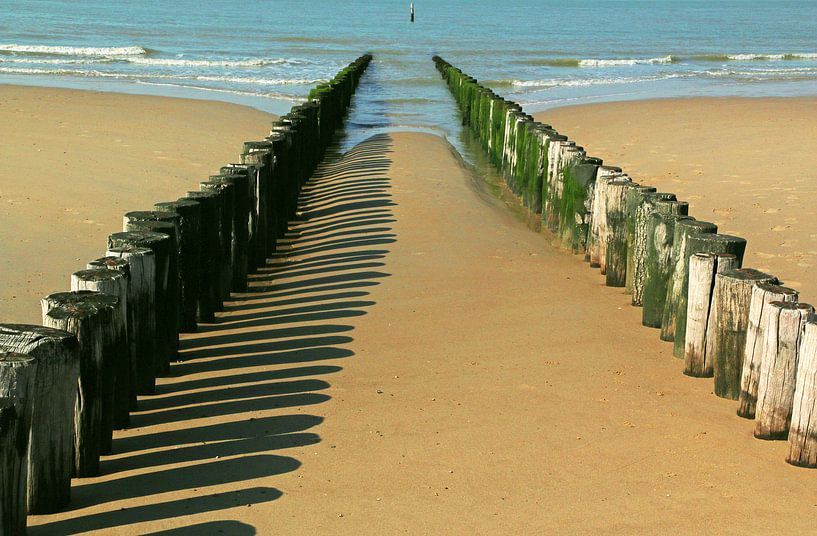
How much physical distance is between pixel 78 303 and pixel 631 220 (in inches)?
190


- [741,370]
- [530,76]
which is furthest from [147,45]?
[741,370]

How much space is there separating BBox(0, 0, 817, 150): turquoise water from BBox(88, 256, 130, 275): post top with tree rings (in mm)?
15295

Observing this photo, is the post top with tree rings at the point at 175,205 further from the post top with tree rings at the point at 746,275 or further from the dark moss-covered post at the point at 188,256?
the post top with tree rings at the point at 746,275

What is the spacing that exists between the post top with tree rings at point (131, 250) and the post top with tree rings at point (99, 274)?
0.41 meters

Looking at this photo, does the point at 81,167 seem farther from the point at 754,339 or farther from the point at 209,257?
the point at 754,339

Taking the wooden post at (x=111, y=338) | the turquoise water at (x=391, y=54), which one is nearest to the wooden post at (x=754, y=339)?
the wooden post at (x=111, y=338)

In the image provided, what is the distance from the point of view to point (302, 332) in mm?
7148

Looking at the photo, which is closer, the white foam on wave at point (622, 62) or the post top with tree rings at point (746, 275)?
Answer: the post top with tree rings at point (746, 275)

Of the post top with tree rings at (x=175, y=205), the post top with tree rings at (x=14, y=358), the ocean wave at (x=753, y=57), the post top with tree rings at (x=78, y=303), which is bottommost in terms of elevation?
the post top with tree rings at (x=14, y=358)

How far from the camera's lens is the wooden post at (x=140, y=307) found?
5582 millimetres

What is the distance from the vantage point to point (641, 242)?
801 cm

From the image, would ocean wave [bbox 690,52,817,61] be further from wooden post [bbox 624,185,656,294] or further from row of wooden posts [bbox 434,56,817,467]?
wooden post [bbox 624,185,656,294]

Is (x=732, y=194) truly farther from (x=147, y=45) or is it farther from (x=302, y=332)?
(x=147, y=45)

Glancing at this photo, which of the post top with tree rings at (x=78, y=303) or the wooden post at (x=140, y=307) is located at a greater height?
the post top with tree rings at (x=78, y=303)
